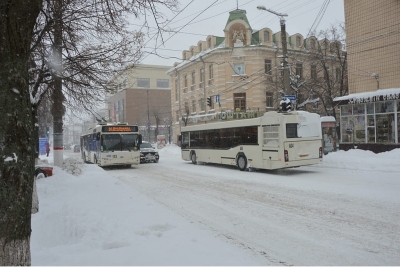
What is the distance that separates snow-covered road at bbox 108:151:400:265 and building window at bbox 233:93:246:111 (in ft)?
84.9

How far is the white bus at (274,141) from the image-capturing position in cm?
1516

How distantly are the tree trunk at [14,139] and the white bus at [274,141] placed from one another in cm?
1277

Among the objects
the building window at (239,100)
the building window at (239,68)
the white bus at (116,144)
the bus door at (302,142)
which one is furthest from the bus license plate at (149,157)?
the building window at (239,68)

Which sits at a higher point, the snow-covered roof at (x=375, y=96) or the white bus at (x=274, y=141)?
the snow-covered roof at (x=375, y=96)

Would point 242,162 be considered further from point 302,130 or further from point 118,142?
point 118,142

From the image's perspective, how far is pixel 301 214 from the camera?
777 centimetres

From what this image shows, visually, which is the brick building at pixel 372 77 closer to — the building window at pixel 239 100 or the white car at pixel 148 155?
the white car at pixel 148 155

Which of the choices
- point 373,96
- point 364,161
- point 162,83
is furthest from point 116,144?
point 162,83

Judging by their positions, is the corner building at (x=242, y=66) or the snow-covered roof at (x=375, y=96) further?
the corner building at (x=242, y=66)

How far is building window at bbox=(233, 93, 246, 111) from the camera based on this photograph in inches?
1548

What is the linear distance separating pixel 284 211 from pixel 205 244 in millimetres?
3396

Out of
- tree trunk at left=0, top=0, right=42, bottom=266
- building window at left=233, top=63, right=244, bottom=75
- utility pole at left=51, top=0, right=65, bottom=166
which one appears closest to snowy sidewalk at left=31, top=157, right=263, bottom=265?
tree trunk at left=0, top=0, right=42, bottom=266

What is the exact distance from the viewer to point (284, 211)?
8133 millimetres

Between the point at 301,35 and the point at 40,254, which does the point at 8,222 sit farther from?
the point at 301,35
